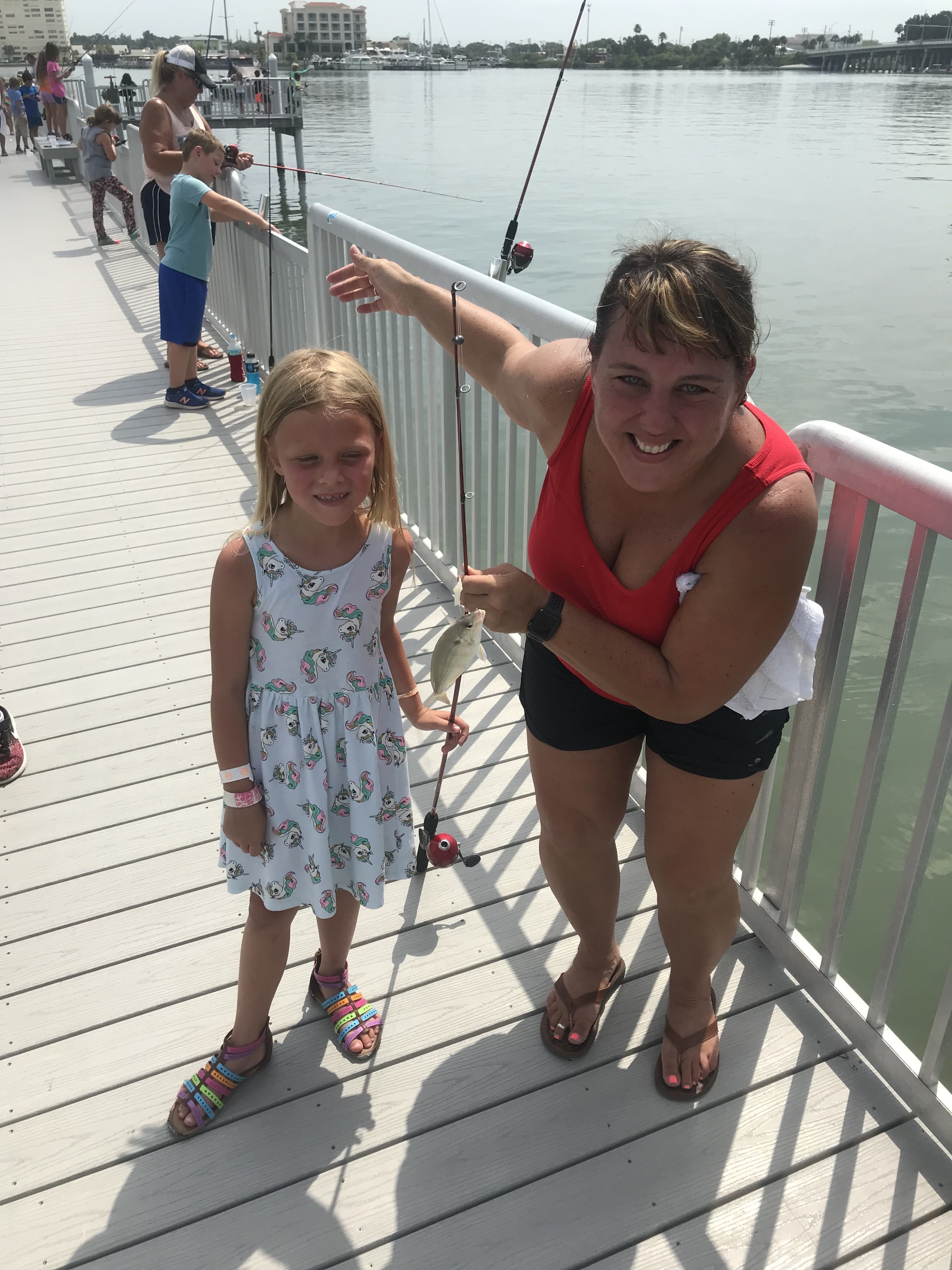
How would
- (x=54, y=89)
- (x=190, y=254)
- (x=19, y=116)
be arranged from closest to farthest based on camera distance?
1. (x=190, y=254)
2. (x=54, y=89)
3. (x=19, y=116)

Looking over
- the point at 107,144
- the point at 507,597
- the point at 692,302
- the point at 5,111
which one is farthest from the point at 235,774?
the point at 5,111

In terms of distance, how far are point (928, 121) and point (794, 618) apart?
148 ft

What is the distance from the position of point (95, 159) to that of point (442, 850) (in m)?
10.6

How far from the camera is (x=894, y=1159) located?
1.76 meters

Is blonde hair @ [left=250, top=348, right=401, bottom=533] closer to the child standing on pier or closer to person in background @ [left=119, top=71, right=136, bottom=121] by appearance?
the child standing on pier

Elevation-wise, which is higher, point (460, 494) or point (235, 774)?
point (460, 494)

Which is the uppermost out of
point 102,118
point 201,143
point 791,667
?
point 102,118

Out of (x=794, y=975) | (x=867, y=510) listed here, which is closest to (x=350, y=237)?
(x=867, y=510)

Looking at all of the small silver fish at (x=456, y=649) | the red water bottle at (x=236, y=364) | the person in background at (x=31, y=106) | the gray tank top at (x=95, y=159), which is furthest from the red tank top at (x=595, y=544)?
the person in background at (x=31, y=106)

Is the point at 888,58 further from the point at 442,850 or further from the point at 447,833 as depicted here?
the point at 442,850

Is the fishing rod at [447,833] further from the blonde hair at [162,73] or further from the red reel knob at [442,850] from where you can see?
the blonde hair at [162,73]

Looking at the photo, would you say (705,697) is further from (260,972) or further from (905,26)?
(905,26)

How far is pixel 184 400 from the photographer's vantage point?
18.8 ft

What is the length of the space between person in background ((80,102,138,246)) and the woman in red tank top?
32.2 ft
